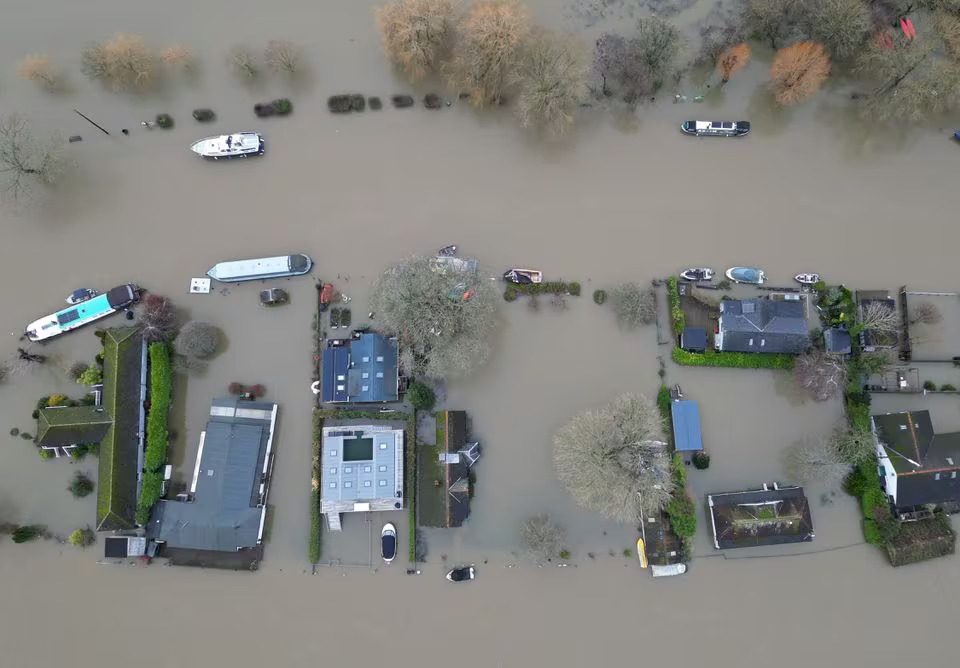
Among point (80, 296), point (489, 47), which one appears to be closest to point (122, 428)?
point (80, 296)

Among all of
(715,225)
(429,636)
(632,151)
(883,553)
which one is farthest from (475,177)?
(883,553)

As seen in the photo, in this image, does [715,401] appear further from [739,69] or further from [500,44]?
[500,44]

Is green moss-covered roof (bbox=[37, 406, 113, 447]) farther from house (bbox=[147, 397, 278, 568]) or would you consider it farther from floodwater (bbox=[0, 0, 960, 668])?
house (bbox=[147, 397, 278, 568])

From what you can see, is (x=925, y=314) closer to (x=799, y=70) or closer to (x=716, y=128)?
(x=799, y=70)

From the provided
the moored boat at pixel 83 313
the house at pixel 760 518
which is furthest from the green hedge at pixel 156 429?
the house at pixel 760 518

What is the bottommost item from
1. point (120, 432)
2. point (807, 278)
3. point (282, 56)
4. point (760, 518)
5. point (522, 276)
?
point (760, 518)

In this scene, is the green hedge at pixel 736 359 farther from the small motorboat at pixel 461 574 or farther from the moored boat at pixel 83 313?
the moored boat at pixel 83 313

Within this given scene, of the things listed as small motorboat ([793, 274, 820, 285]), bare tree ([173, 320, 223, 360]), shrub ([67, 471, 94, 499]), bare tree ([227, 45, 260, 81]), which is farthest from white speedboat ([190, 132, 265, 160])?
small motorboat ([793, 274, 820, 285])
